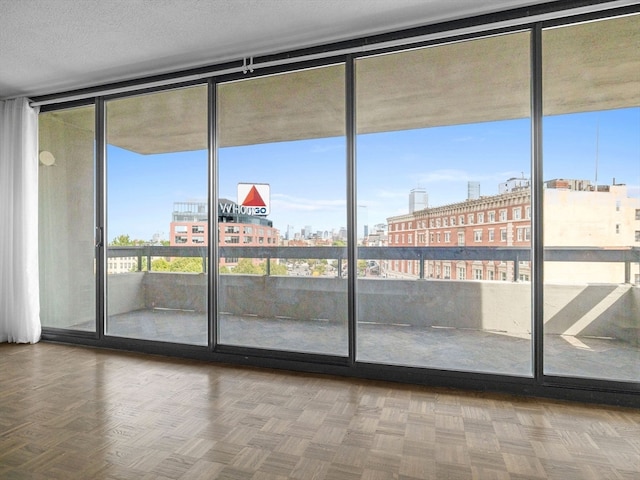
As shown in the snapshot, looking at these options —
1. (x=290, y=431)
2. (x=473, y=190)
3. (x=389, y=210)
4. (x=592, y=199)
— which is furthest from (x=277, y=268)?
(x=592, y=199)

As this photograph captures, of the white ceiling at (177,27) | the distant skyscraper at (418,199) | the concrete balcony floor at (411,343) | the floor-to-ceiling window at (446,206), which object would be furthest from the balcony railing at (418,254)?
the white ceiling at (177,27)

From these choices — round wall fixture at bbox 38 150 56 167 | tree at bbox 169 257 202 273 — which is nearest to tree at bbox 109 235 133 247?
tree at bbox 169 257 202 273

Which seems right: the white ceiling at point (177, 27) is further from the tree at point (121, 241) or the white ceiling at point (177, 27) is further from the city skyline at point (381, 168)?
the tree at point (121, 241)

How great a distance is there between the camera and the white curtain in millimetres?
4129

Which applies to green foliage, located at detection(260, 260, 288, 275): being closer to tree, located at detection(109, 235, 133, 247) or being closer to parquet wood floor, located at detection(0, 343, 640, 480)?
parquet wood floor, located at detection(0, 343, 640, 480)

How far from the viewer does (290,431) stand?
7.42 ft

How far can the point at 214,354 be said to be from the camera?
3.56 meters

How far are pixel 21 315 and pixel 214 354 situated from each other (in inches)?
87.5

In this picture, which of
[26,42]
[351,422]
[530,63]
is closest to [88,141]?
[26,42]

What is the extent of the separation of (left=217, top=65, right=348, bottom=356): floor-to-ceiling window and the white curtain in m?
2.16

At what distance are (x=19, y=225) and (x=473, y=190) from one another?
439 cm

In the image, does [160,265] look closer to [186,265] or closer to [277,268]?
[186,265]

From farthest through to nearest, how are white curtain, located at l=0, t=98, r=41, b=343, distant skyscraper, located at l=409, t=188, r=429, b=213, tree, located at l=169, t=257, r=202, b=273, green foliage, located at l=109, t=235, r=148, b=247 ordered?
white curtain, located at l=0, t=98, r=41, b=343
green foliage, located at l=109, t=235, r=148, b=247
tree, located at l=169, t=257, r=202, b=273
distant skyscraper, located at l=409, t=188, r=429, b=213

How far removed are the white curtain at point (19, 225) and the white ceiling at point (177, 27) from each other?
0.69 metres
